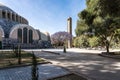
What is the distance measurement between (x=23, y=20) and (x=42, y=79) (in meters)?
82.6

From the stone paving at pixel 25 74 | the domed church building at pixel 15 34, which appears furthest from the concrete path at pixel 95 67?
the domed church building at pixel 15 34

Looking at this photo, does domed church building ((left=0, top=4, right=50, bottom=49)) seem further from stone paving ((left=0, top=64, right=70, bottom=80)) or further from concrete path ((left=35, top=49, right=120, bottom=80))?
stone paving ((left=0, top=64, right=70, bottom=80))

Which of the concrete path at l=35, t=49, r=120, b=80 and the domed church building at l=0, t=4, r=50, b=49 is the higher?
the domed church building at l=0, t=4, r=50, b=49

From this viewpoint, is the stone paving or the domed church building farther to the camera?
the domed church building

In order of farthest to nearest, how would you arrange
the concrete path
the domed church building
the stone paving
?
the domed church building
the concrete path
the stone paving

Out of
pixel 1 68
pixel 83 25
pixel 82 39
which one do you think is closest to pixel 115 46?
pixel 82 39

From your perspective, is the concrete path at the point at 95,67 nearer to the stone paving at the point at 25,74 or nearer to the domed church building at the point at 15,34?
the stone paving at the point at 25,74

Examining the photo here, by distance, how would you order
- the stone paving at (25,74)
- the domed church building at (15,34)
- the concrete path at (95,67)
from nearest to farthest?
the stone paving at (25,74) < the concrete path at (95,67) < the domed church building at (15,34)

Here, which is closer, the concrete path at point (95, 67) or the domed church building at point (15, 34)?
the concrete path at point (95, 67)

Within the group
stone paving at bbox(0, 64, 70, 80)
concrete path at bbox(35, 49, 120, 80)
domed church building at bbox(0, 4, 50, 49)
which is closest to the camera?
stone paving at bbox(0, 64, 70, 80)

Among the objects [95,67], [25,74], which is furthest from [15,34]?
[25,74]

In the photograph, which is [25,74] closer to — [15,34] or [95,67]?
[95,67]

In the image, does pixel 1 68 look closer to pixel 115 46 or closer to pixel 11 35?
pixel 115 46

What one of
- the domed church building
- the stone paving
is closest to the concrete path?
the stone paving
